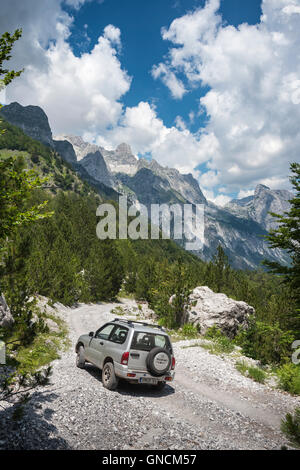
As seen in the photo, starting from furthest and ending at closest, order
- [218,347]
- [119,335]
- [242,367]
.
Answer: [218,347], [242,367], [119,335]

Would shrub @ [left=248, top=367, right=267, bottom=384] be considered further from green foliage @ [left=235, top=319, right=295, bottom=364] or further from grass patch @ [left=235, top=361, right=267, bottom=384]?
green foliage @ [left=235, top=319, right=295, bottom=364]

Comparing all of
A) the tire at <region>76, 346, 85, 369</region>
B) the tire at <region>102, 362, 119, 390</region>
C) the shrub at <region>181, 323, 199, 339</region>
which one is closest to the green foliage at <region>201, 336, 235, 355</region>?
the shrub at <region>181, 323, 199, 339</region>

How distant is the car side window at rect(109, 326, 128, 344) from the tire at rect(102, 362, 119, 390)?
79cm

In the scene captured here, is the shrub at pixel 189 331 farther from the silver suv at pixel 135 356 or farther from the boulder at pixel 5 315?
the boulder at pixel 5 315

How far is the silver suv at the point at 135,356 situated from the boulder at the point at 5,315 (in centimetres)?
407

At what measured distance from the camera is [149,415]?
7531 mm

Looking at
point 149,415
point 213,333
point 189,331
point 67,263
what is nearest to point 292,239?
point 149,415

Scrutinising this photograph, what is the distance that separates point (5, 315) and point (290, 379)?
39.5ft

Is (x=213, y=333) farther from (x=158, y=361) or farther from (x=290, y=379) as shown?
(x=158, y=361)

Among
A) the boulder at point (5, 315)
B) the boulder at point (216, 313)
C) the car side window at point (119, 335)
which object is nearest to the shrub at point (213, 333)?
the boulder at point (216, 313)

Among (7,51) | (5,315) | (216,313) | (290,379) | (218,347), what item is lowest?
(218,347)

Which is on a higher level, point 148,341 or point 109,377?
point 148,341

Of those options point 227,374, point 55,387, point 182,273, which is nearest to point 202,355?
point 227,374

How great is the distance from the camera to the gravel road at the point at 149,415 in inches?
232
